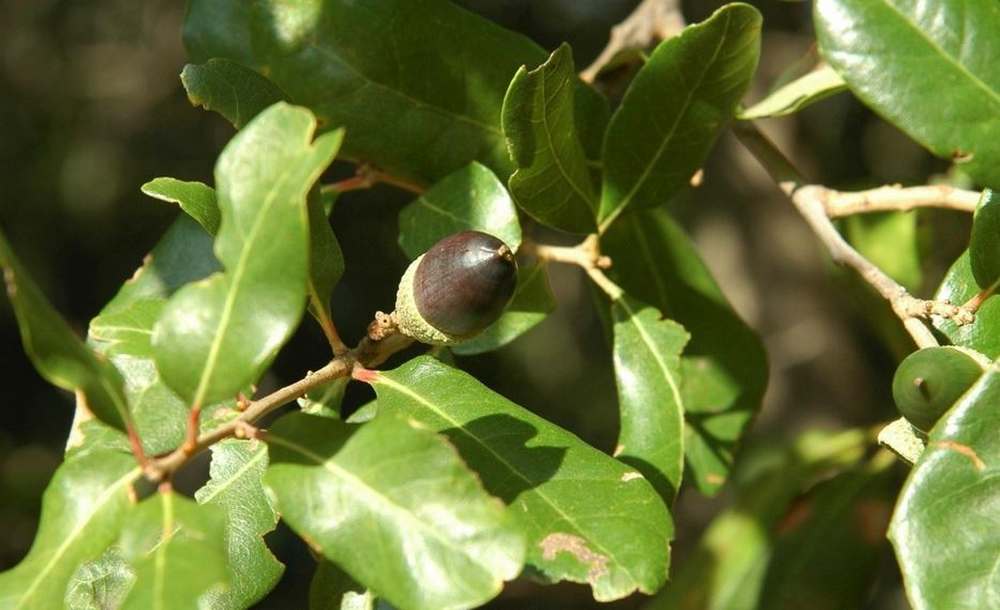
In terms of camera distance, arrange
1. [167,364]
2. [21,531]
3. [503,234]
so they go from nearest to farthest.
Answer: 1. [167,364]
2. [503,234]
3. [21,531]

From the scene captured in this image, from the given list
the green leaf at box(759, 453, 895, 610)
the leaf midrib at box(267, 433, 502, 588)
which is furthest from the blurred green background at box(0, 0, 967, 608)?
the leaf midrib at box(267, 433, 502, 588)

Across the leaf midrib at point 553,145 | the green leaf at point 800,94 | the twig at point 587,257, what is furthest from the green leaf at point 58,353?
the green leaf at point 800,94

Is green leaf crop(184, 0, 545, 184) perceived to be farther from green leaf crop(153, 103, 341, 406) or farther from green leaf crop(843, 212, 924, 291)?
green leaf crop(843, 212, 924, 291)

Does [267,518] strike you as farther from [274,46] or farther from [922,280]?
[922,280]

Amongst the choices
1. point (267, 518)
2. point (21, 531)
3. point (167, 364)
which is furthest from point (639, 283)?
point (21, 531)

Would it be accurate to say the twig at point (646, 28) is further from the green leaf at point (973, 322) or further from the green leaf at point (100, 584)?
Answer: the green leaf at point (100, 584)

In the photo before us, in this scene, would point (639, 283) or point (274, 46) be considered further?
point (639, 283)

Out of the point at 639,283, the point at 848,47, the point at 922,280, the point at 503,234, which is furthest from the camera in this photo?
the point at 922,280
